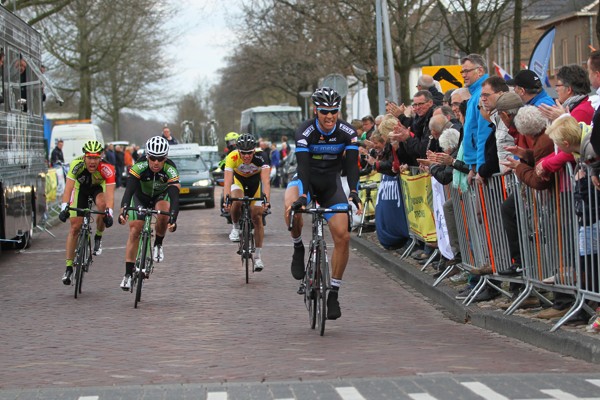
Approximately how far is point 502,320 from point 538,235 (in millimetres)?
805

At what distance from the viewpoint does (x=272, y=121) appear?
65.0 metres

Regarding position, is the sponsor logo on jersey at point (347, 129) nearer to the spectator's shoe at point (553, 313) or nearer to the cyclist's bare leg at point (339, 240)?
the cyclist's bare leg at point (339, 240)

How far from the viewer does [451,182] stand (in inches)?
504

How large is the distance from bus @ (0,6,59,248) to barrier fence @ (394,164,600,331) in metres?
8.10

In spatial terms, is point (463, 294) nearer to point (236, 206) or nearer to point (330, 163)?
point (330, 163)

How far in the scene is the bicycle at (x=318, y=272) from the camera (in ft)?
33.9

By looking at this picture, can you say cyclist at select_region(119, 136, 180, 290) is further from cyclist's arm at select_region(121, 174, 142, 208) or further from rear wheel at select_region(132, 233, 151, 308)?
rear wheel at select_region(132, 233, 151, 308)

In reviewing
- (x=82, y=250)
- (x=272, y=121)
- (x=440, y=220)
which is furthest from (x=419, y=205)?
(x=272, y=121)

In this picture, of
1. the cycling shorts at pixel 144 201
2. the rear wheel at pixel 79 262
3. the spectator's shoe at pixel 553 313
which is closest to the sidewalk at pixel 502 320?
the spectator's shoe at pixel 553 313

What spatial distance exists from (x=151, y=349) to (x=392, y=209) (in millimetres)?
7683

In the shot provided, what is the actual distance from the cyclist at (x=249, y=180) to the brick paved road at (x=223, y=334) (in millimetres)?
679

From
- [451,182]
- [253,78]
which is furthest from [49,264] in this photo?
[253,78]

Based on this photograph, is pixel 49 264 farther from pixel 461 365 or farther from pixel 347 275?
pixel 461 365

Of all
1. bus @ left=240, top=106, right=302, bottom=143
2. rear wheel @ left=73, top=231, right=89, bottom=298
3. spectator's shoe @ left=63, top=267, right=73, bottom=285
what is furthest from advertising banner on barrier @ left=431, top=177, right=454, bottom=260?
bus @ left=240, top=106, right=302, bottom=143
